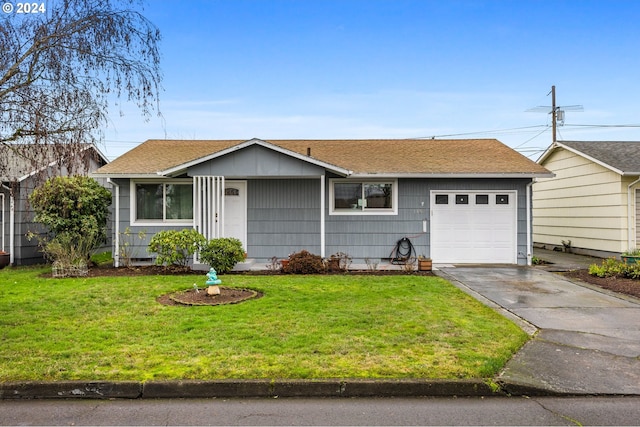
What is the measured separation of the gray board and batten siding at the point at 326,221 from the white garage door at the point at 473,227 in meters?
0.19

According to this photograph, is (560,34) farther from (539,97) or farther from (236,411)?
(236,411)

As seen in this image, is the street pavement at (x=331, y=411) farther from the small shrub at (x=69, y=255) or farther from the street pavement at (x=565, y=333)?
the small shrub at (x=69, y=255)

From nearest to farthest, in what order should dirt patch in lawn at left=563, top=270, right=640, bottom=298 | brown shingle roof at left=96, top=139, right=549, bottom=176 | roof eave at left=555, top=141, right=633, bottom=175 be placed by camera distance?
dirt patch in lawn at left=563, top=270, right=640, bottom=298, brown shingle roof at left=96, top=139, right=549, bottom=176, roof eave at left=555, top=141, right=633, bottom=175

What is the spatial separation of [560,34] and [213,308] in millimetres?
14511

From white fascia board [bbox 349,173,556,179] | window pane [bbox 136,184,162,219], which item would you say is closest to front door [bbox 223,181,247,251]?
window pane [bbox 136,184,162,219]

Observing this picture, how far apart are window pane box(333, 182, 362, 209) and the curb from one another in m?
8.67

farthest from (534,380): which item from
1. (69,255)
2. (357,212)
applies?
(69,255)

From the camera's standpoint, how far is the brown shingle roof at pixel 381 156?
1198 cm

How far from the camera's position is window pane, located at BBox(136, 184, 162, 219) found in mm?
12367

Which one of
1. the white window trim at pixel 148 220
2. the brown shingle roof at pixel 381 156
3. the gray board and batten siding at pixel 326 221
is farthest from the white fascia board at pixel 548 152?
the white window trim at pixel 148 220

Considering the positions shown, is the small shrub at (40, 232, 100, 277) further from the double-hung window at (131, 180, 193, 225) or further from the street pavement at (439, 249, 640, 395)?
the street pavement at (439, 249, 640, 395)

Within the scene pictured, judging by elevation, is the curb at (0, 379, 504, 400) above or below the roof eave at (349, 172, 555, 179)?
below

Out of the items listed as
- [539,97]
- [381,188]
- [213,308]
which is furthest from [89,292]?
[539,97]

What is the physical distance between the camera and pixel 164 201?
12383 mm
